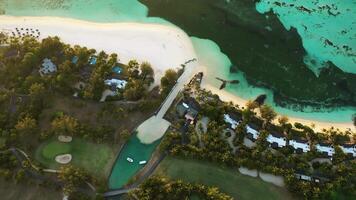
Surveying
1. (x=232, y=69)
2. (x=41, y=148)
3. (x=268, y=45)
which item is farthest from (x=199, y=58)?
(x=41, y=148)

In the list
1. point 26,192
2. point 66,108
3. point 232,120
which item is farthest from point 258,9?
point 26,192

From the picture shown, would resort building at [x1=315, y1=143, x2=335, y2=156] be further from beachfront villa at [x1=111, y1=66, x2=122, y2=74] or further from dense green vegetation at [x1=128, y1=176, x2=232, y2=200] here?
beachfront villa at [x1=111, y1=66, x2=122, y2=74]

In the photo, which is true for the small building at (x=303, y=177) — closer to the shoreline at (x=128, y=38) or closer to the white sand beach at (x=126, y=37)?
the shoreline at (x=128, y=38)

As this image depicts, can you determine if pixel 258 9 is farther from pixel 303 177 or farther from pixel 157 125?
pixel 303 177

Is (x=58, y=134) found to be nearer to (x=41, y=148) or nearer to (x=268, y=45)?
(x=41, y=148)

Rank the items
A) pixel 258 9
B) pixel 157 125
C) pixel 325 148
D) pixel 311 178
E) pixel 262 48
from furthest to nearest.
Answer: pixel 258 9
pixel 262 48
pixel 157 125
pixel 325 148
pixel 311 178

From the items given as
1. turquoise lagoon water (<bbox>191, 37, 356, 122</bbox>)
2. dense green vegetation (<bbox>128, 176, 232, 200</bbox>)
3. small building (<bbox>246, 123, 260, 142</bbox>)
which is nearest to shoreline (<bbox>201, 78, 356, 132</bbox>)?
turquoise lagoon water (<bbox>191, 37, 356, 122</bbox>)

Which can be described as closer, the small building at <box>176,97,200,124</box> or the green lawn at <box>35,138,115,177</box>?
the green lawn at <box>35,138,115,177</box>
